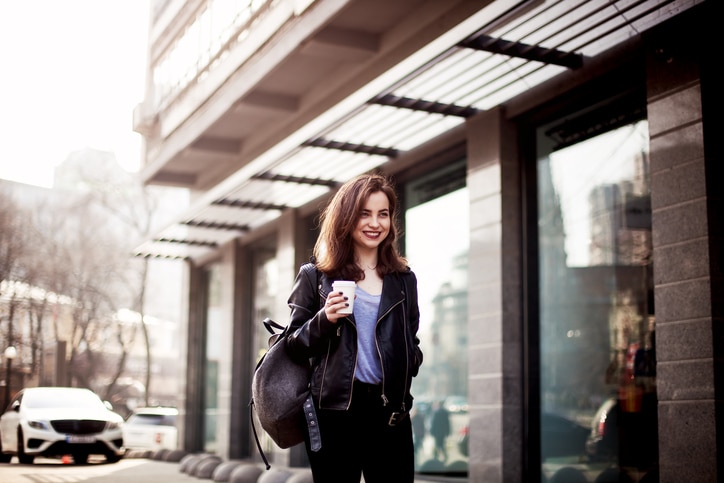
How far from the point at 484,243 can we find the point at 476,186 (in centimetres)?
65

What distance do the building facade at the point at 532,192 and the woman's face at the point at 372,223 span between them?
3920 mm

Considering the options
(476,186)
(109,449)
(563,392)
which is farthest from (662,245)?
(109,449)

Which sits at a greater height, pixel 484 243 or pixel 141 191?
pixel 141 191

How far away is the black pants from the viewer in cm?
344

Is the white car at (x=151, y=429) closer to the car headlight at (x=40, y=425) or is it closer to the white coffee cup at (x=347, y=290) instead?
the car headlight at (x=40, y=425)

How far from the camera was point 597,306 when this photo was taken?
8.89m

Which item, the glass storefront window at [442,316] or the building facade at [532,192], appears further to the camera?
the glass storefront window at [442,316]

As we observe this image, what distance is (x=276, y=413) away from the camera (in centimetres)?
350

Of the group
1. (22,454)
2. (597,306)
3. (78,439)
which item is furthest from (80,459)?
(597,306)

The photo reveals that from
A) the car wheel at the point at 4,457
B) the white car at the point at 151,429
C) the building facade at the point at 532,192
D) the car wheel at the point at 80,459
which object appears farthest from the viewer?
the white car at the point at 151,429

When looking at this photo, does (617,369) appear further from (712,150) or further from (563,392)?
(712,150)

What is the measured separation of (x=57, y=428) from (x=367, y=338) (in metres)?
15.6

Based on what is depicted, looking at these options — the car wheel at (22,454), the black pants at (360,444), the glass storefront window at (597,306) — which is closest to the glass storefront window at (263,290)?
the car wheel at (22,454)

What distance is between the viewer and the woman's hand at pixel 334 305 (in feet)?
10.8
